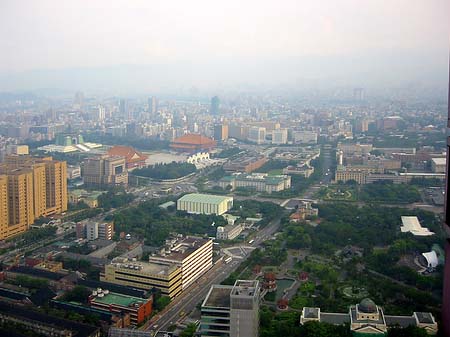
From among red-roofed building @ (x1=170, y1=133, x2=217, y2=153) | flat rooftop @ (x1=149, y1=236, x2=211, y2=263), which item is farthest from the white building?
red-roofed building @ (x1=170, y1=133, x2=217, y2=153)

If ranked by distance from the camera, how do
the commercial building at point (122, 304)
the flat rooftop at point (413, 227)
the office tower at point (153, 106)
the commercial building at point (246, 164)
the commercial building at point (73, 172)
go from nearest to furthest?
1. the commercial building at point (122, 304)
2. the flat rooftop at point (413, 227)
3. the commercial building at point (73, 172)
4. the commercial building at point (246, 164)
5. the office tower at point (153, 106)

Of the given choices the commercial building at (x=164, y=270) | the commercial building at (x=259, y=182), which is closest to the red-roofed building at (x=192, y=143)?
the commercial building at (x=259, y=182)

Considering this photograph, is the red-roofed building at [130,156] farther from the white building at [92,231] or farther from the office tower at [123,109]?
the office tower at [123,109]

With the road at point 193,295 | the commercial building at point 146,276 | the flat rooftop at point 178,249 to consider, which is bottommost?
the road at point 193,295

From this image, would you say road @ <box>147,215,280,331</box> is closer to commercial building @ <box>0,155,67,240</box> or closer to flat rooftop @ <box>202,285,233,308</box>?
flat rooftop @ <box>202,285,233,308</box>

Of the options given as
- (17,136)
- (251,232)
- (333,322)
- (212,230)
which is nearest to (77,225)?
(212,230)

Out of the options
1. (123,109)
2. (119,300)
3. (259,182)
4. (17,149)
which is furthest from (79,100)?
(119,300)

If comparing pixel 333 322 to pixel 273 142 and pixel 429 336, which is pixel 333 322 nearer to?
pixel 429 336

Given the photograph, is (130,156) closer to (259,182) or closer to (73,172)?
(73,172)
